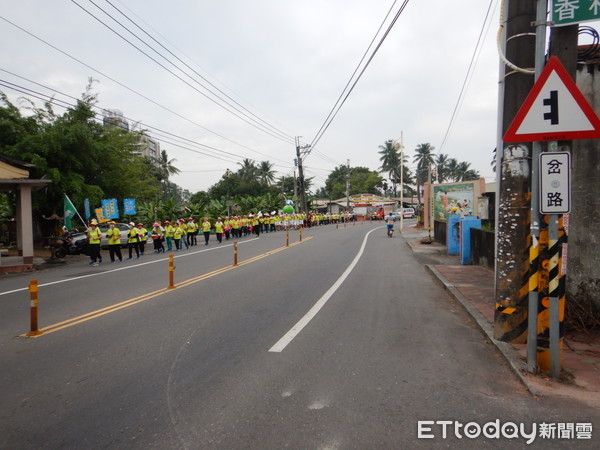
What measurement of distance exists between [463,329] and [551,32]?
4.22 meters

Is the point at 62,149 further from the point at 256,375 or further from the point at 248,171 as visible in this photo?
the point at 248,171

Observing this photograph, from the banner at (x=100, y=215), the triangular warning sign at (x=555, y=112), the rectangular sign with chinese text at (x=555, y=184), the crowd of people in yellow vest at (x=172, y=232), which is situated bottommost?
the crowd of people in yellow vest at (x=172, y=232)

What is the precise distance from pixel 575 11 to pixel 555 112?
1622 millimetres

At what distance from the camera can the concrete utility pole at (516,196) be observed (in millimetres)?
4715

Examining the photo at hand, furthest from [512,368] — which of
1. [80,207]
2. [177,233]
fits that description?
[80,207]

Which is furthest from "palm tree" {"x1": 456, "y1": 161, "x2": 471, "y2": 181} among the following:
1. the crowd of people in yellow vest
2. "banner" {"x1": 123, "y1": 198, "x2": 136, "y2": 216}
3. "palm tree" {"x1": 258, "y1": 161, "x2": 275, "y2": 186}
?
"banner" {"x1": 123, "y1": 198, "x2": 136, "y2": 216}

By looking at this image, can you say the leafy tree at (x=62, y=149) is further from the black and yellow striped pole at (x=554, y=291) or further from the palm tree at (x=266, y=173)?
the palm tree at (x=266, y=173)

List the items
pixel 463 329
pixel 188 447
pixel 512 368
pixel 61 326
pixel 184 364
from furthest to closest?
pixel 61 326, pixel 463 329, pixel 184 364, pixel 512 368, pixel 188 447

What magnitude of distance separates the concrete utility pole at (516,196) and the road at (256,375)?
0.73 meters

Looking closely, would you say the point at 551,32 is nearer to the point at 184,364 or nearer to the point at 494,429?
the point at 494,429

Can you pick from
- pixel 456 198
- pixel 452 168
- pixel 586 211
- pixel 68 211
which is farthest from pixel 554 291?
pixel 452 168

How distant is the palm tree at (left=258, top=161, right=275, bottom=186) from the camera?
75.1 meters

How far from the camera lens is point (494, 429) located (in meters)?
3.20

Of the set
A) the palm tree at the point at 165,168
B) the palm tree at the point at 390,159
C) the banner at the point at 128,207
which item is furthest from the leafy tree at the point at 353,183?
the banner at the point at 128,207
